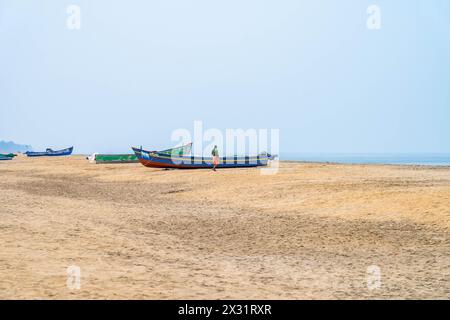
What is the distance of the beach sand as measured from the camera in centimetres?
727

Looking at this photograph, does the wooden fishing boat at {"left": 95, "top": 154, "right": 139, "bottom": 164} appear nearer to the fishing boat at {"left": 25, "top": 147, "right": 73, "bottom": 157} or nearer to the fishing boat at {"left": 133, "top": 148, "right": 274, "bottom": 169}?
the fishing boat at {"left": 133, "top": 148, "right": 274, "bottom": 169}

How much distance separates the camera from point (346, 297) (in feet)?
22.7

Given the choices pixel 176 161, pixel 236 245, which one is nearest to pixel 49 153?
pixel 176 161

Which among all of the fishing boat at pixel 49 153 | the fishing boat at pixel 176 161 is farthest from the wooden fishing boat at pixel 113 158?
the fishing boat at pixel 49 153

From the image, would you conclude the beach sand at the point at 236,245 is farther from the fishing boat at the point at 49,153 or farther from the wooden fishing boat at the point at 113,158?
the fishing boat at the point at 49,153

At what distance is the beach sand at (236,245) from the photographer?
727cm

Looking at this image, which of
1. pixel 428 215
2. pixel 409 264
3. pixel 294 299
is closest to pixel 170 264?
pixel 294 299

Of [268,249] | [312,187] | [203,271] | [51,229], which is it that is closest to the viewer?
[203,271]

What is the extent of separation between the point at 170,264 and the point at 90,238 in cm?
320

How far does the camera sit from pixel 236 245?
11297mm

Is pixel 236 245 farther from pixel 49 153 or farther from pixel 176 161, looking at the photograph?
pixel 49 153

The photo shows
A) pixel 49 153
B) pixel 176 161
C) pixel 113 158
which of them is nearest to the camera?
pixel 176 161

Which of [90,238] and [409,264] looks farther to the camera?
[90,238]
